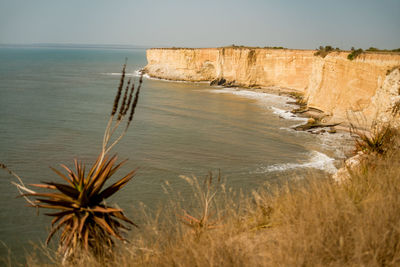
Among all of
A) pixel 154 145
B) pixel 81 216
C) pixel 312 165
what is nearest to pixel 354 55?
pixel 312 165

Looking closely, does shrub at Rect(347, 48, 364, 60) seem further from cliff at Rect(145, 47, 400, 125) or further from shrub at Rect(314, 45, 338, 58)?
shrub at Rect(314, 45, 338, 58)

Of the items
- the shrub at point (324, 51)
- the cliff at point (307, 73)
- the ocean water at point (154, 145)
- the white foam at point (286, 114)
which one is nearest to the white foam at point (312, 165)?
the ocean water at point (154, 145)

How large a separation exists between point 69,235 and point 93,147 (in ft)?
46.6

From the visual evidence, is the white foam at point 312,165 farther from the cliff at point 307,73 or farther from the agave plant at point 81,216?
the agave plant at point 81,216

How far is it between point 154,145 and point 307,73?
96.7 ft

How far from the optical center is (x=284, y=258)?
98.2 inches

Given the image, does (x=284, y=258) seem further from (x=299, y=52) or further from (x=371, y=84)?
(x=299, y=52)

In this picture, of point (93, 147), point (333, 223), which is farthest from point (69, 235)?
point (93, 147)

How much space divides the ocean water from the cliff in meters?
3.54

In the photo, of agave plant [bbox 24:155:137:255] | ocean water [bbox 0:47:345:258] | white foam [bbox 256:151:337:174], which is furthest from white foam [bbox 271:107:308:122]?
agave plant [bbox 24:155:137:255]

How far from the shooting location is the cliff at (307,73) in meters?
20.7

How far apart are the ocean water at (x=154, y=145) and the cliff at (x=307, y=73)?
3.54 meters

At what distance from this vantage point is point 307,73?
40906 mm

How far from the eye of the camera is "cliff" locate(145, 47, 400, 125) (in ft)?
67.9
